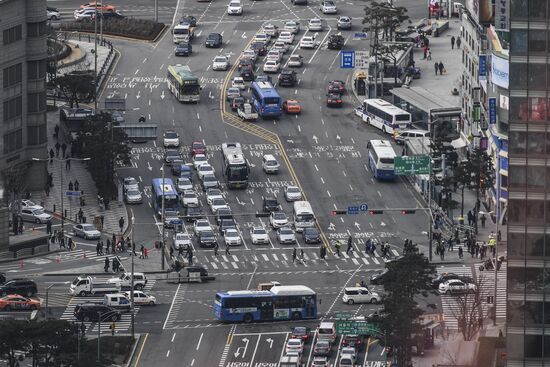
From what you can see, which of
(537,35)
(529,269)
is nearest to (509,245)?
(529,269)

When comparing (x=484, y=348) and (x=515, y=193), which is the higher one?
(x=515, y=193)

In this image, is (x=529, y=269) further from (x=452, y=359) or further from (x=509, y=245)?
(x=452, y=359)

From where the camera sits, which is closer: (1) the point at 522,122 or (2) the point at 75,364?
(1) the point at 522,122

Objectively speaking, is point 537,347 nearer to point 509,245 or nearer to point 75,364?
point 509,245

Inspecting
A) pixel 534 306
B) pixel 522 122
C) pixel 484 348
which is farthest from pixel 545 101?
pixel 484 348

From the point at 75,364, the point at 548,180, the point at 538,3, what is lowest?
the point at 75,364

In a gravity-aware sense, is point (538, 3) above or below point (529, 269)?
above
